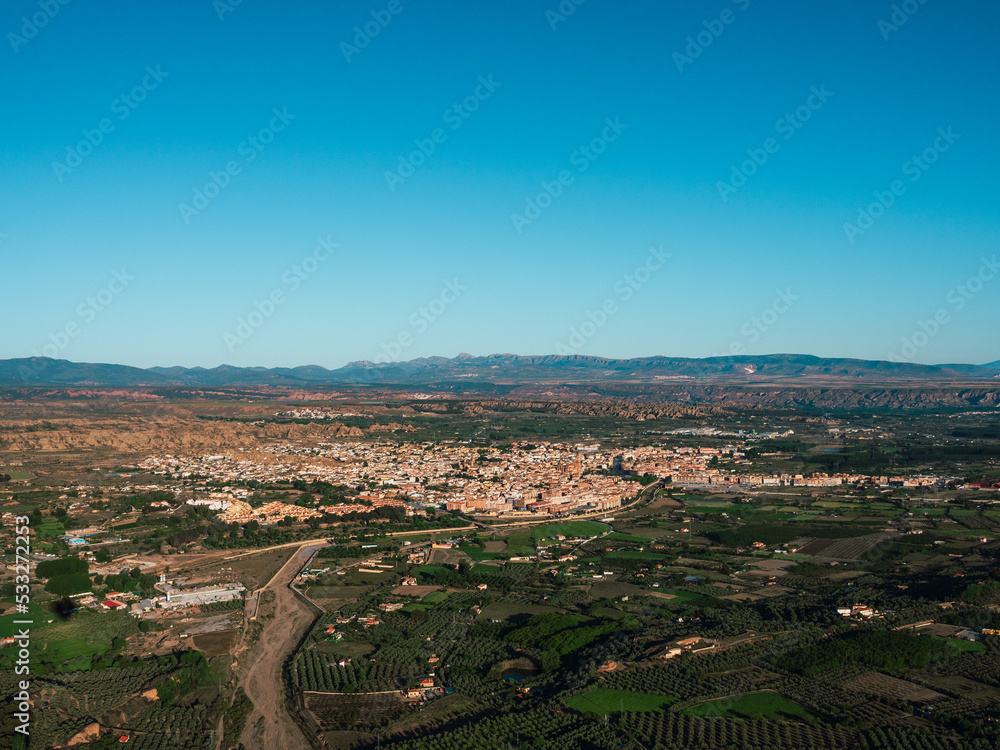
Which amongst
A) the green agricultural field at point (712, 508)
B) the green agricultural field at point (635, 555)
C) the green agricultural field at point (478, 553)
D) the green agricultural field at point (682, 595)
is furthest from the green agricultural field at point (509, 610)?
the green agricultural field at point (712, 508)

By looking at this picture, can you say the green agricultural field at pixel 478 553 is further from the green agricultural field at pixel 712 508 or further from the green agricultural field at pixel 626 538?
the green agricultural field at pixel 712 508

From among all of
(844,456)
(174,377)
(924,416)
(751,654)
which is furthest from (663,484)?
(174,377)

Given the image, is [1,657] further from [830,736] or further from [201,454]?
[201,454]

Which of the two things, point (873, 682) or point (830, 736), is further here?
point (873, 682)

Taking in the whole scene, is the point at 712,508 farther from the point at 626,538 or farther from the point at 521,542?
the point at 521,542

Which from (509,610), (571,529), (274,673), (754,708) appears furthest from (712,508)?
(274,673)
